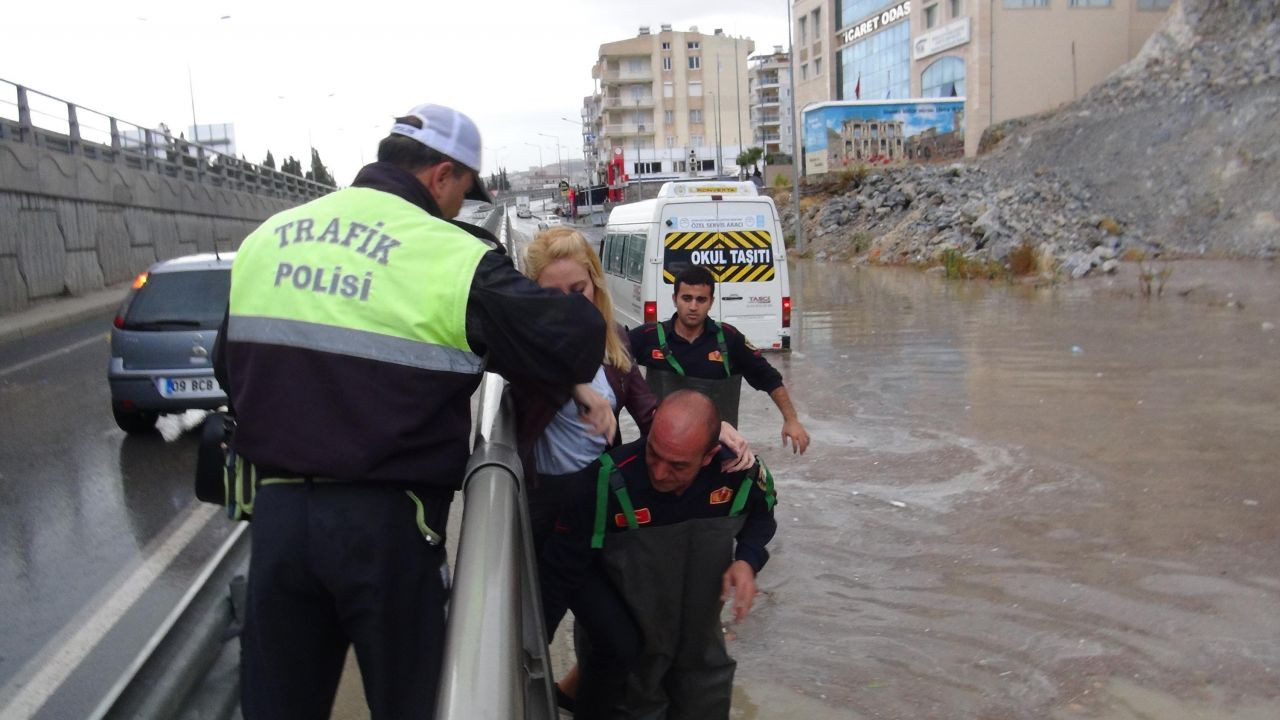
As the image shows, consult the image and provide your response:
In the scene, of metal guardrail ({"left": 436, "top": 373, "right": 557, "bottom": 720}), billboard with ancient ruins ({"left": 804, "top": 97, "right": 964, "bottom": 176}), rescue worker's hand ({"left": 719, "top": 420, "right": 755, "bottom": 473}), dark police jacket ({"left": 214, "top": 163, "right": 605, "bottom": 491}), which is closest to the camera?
metal guardrail ({"left": 436, "top": 373, "right": 557, "bottom": 720})

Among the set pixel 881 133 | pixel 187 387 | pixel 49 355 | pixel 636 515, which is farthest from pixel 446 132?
pixel 881 133

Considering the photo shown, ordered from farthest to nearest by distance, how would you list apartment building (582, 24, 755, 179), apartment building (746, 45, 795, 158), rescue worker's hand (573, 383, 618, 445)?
apartment building (746, 45, 795, 158) → apartment building (582, 24, 755, 179) → rescue worker's hand (573, 383, 618, 445)

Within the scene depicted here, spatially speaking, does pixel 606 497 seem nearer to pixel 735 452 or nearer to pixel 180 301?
pixel 735 452

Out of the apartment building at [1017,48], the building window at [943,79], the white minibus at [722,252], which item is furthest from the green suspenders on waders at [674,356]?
the building window at [943,79]

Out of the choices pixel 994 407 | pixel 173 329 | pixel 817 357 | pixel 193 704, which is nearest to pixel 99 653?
pixel 193 704

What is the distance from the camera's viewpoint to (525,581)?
9.37ft

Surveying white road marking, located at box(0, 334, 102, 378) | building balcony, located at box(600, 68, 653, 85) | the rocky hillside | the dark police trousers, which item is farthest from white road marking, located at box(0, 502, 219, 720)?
building balcony, located at box(600, 68, 653, 85)

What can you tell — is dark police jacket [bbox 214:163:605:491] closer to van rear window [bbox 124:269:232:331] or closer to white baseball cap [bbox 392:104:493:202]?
white baseball cap [bbox 392:104:493:202]

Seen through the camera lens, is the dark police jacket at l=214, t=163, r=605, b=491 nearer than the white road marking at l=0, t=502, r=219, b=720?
Yes

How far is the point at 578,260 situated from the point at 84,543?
4.79 metres

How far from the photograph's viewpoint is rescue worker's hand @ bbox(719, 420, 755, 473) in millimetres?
3602

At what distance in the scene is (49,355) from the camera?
52.1 ft

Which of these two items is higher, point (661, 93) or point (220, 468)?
point (661, 93)

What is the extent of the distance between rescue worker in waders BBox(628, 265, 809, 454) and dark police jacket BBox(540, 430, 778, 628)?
8.45ft
